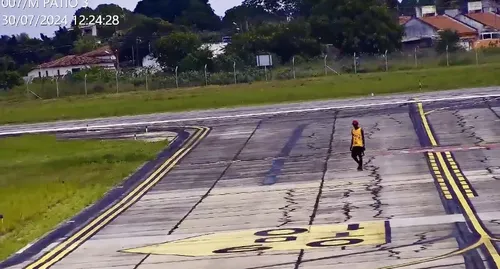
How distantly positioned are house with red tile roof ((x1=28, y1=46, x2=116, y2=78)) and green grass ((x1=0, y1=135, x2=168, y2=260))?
62.9m

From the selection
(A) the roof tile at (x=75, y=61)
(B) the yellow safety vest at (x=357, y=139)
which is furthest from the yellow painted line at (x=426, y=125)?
(A) the roof tile at (x=75, y=61)

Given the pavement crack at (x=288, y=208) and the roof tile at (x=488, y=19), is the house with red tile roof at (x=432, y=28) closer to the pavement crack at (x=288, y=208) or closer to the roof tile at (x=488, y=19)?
the roof tile at (x=488, y=19)

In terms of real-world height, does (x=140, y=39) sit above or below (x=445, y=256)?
above

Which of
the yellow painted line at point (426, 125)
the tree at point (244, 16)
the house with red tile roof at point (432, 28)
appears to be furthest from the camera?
the tree at point (244, 16)

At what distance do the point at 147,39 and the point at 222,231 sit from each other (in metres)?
107

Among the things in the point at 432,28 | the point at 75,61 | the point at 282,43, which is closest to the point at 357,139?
the point at 282,43

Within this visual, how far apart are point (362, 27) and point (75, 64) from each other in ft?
108

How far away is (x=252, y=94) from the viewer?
7125cm

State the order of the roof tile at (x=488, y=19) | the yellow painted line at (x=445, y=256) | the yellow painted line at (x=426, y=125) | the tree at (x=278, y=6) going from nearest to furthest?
1. the yellow painted line at (x=445, y=256)
2. the yellow painted line at (x=426, y=125)
3. the roof tile at (x=488, y=19)
4. the tree at (x=278, y=6)

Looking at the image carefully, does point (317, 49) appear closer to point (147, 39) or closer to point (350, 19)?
point (350, 19)

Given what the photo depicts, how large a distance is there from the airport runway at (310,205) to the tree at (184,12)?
387 ft

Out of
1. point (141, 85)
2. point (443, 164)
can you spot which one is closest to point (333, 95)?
point (141, 85)

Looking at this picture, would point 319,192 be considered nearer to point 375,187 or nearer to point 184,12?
point 375,187

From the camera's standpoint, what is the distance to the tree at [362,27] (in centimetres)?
10144
